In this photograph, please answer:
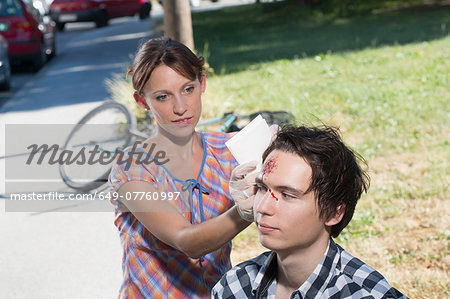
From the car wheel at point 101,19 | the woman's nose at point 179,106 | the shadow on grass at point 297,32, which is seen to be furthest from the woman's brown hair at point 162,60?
the car wheel at point 101,19

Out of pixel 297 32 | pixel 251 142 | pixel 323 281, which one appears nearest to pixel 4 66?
pixel 297 32

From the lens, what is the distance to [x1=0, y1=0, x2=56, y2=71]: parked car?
1426 centimetres

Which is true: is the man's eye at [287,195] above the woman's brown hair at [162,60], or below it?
below

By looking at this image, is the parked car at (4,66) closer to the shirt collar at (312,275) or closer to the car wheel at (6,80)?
the car wheel at (6,80)

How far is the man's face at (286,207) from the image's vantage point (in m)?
2.17

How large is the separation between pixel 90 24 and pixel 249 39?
40.7 feet

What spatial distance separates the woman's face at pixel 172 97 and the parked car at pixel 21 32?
12.3 metres

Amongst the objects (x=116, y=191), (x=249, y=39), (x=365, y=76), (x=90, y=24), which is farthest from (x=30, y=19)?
(x=90, y=24)

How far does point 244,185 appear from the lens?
2277mm

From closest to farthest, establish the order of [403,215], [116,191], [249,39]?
[116,191]
[403,215]
[249,39]

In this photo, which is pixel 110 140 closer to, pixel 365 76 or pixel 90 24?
pixel 365 76

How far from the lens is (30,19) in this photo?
1443 centimetres

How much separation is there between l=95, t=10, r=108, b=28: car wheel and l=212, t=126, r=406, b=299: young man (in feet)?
79.0

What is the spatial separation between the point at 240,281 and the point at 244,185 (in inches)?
13.7
